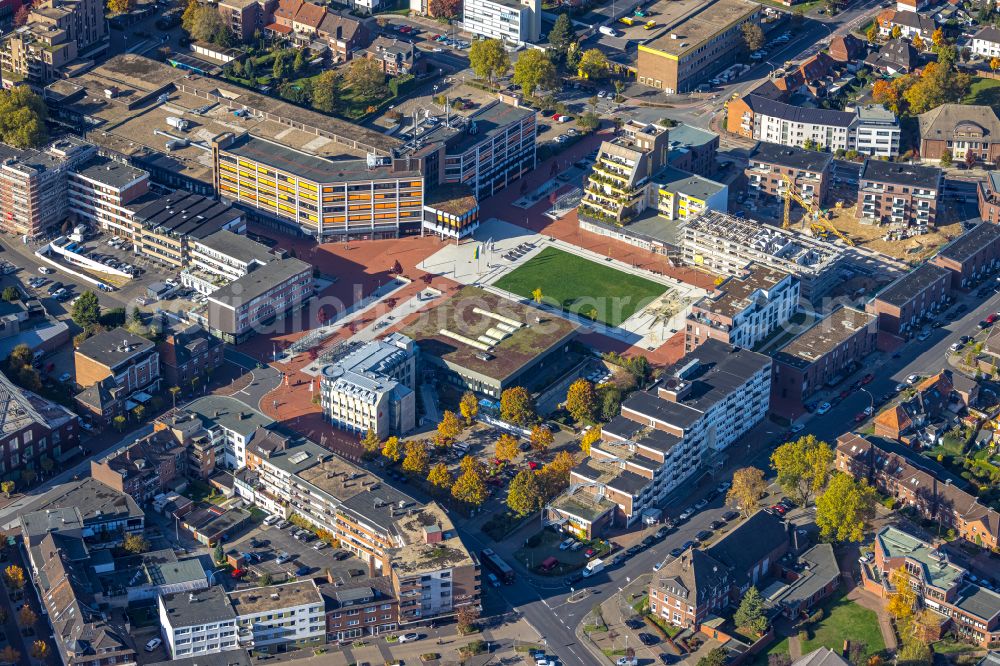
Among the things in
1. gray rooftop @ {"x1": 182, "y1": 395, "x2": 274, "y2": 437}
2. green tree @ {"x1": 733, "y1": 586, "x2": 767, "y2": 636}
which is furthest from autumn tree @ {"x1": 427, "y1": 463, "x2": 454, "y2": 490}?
green tree @ {"x1": 733, "y1": 586, "x2": 767, "y2": 636}

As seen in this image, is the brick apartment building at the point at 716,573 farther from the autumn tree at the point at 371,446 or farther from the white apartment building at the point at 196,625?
the white apartment building at the point at 196,625

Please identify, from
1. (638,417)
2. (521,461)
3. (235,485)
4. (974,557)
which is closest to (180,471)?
(235,485)

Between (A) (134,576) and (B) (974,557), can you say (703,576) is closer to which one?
(B) (974,557)

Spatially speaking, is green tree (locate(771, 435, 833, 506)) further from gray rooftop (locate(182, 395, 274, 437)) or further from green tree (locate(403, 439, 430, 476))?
gray rooftop (locate(182, 395, 274, 437))

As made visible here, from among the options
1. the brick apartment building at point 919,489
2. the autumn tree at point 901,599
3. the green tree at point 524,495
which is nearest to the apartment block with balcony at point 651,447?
the green tree at point 524,495

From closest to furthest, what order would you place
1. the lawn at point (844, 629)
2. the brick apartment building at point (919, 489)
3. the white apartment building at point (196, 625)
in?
1. the white apartment building at point (196, 625)
2. the lawn at point (844, 629)
3. the brick apartment building at point (919, 489)

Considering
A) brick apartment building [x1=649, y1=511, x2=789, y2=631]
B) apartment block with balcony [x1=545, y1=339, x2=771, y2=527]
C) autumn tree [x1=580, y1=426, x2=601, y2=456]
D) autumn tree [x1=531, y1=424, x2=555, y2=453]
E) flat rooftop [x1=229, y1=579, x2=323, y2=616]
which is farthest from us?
autumn tree [x1=531, y1=424, x2=555, y2=453]
